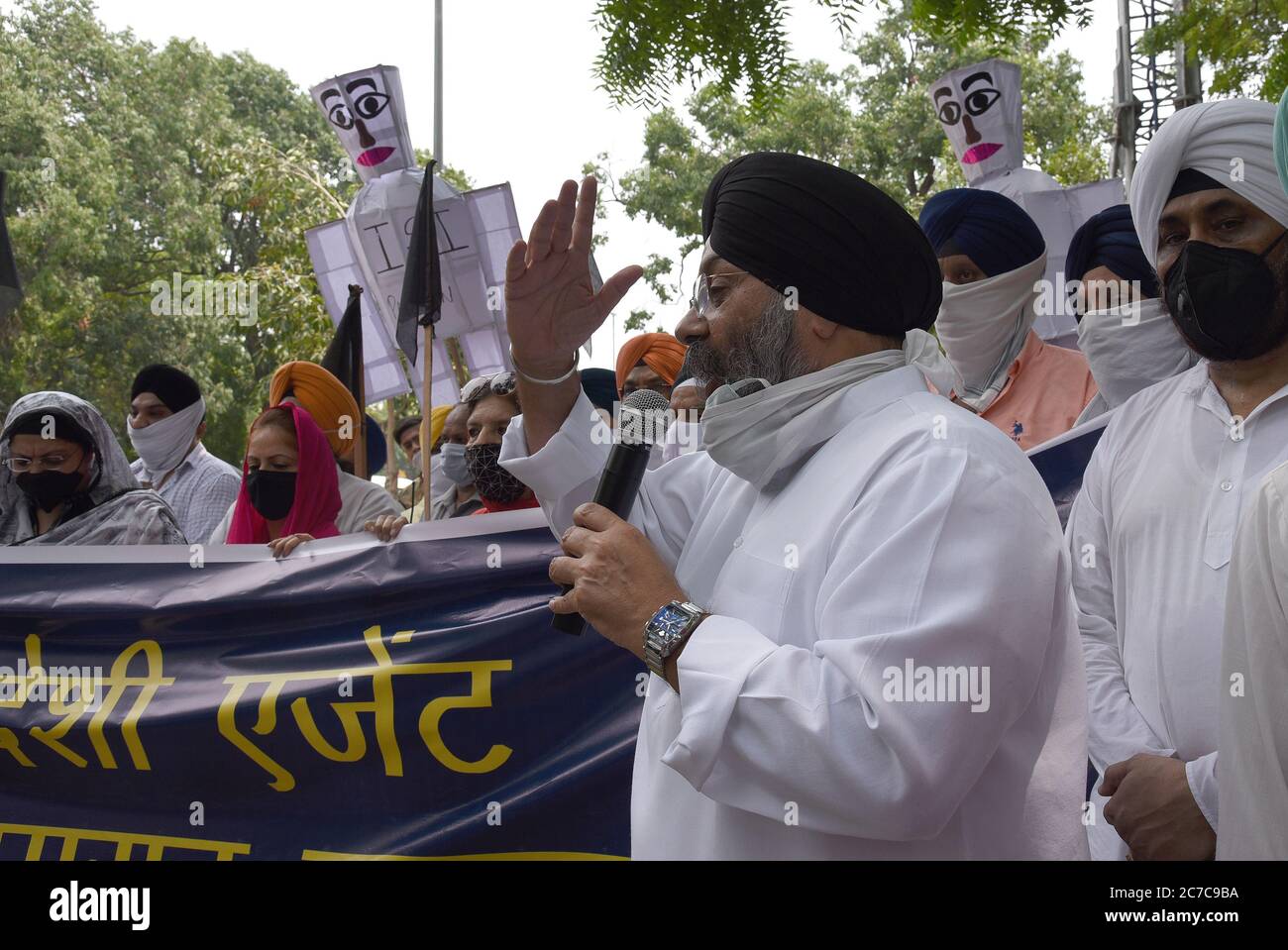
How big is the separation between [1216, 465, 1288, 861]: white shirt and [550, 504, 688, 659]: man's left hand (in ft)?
2.45

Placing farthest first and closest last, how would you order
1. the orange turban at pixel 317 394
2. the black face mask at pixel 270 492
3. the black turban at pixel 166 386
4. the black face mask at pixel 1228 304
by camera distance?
the black turban at pixel 166 386, the orange turban at pixel 317 394, the black face mask at pixel 270 492, the black face mask at pixel 1228 304

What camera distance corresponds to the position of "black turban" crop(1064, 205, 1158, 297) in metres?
3.52

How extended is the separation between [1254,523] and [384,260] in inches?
226

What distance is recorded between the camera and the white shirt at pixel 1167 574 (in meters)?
2.36

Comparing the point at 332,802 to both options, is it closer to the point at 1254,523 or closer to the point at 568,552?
the point at 568,552

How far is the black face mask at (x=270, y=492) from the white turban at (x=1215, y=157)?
3062mm

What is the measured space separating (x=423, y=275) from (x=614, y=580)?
3769 mm

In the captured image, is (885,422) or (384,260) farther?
(384,260)

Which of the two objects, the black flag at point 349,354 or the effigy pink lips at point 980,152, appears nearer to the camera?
the effigy pink lips at point 980,152

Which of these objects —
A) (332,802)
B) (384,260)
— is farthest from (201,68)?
(332,802)

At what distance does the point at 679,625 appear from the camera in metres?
1.79
